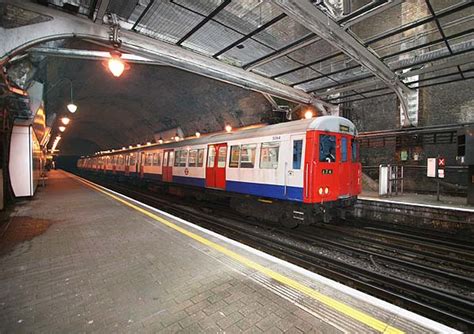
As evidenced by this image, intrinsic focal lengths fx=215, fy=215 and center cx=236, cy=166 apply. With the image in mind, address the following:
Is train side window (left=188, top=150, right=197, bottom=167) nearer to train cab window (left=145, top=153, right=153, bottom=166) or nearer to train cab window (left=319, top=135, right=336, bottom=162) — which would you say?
train cab window (left=145, top=153, right=153, bottom=166)

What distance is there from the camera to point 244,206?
329 inches

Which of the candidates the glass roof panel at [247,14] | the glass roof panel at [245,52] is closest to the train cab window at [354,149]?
the glass roof panel at [245,52]

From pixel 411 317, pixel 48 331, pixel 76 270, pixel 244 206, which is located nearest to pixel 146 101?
pixel 244 206

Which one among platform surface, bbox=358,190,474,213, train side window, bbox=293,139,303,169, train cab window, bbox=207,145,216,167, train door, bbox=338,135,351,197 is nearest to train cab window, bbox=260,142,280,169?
train side window, bbox=293,139,303,169

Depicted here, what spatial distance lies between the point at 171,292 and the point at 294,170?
15.0 ft

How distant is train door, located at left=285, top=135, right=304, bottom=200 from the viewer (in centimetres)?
604

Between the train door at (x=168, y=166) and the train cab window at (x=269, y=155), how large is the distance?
6.94 metres

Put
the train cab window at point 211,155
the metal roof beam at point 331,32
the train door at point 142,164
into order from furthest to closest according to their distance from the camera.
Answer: the train door at point 142,164, the train cab window at point 211,155, the metal roof beam at point 331,32

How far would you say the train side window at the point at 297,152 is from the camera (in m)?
6.08

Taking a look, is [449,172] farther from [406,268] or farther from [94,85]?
[94,85]

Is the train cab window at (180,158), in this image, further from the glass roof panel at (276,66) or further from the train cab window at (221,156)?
the glass roof panel at (276,66)

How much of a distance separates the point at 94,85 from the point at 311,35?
15438 millimetres

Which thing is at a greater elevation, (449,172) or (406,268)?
(449,172)

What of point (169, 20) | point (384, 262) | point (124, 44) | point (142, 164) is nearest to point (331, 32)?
point (169, 20)
